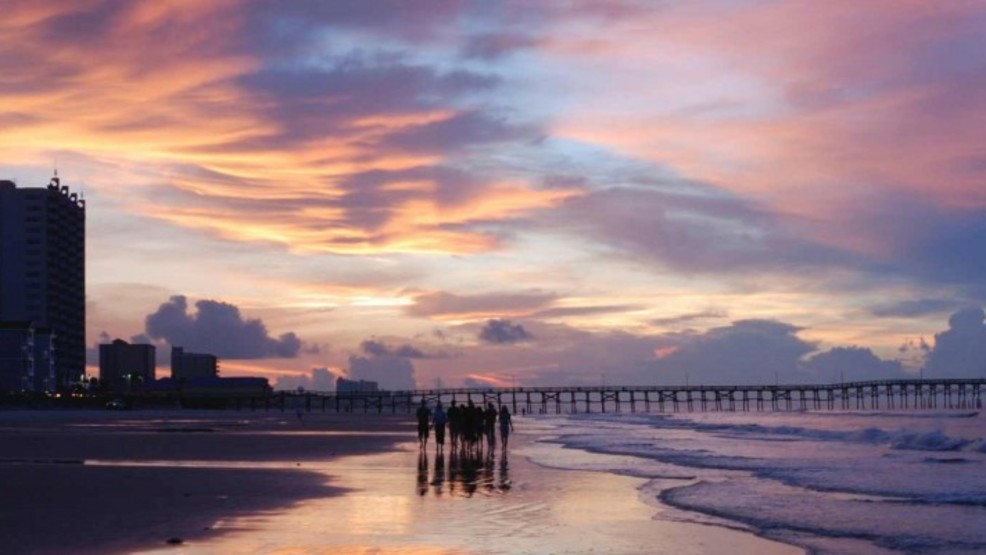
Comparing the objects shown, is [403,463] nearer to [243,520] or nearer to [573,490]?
[573,490]

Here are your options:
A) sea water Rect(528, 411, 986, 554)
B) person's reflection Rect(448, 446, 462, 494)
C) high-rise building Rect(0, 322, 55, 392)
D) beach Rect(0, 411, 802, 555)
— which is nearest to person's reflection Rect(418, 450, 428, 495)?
beach Rect(0, 411, 802, 555)

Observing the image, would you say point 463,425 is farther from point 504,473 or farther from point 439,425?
point 504,473

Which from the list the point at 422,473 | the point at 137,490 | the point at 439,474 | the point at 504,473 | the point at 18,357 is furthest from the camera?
the point at 18,357

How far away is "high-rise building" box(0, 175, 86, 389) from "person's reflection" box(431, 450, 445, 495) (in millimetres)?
152485

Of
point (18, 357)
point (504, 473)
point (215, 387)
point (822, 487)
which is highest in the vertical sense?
point (18, 357)

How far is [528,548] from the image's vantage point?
46.9 ft

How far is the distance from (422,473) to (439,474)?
60cm

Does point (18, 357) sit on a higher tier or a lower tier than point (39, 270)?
lower

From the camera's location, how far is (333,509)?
60.3 ft

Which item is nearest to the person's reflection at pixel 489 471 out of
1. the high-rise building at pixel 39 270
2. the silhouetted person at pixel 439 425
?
the silhouetted person at pixel 439 425

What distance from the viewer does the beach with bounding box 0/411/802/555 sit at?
1454 centimetres

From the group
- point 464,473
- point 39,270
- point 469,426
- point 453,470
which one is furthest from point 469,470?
point 39,270

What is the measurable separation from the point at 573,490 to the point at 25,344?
142 metres

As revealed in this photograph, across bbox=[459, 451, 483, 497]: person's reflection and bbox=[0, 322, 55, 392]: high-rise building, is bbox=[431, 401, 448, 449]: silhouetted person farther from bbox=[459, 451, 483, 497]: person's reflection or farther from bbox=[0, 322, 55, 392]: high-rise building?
bbox=[0, 322, 55, 392]: high-rise building
